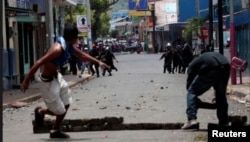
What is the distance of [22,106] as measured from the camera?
20.4 m

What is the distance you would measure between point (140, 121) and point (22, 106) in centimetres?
822

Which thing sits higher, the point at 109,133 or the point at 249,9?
the point at 249,9

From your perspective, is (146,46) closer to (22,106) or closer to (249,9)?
(249,9)

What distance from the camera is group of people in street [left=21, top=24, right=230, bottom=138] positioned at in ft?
34.4

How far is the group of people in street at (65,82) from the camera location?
1048 centimetres

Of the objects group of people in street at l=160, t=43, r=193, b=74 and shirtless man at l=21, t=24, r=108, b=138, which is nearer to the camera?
shirtless man at l=21, t=24, r=108, b=138

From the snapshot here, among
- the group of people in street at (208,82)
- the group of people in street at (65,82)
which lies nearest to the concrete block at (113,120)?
the group of people in street at (65,82)

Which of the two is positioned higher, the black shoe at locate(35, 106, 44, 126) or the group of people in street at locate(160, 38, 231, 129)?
the group of people in street at locate(160, 38, 231, 129)

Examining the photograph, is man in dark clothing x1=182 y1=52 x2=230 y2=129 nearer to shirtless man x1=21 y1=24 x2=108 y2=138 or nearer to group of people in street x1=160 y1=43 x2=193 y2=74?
shirtless man x1=21 y1=24 x2=108 y2=138

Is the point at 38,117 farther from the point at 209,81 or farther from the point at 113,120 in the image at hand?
the point at 209,81

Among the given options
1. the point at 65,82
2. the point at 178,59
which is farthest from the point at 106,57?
the point at 65,82

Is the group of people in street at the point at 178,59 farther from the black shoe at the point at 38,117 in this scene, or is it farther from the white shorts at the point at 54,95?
the white shorts at the point at 54,95

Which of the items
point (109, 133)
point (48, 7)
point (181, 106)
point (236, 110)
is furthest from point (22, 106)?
point (48, 7)

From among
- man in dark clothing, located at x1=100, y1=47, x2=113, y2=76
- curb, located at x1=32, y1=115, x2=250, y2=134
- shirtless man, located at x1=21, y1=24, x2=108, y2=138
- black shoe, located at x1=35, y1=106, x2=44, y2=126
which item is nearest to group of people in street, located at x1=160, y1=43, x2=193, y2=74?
man in dark clothing, located at x1=100, y1=47, x2=113, y2=76
